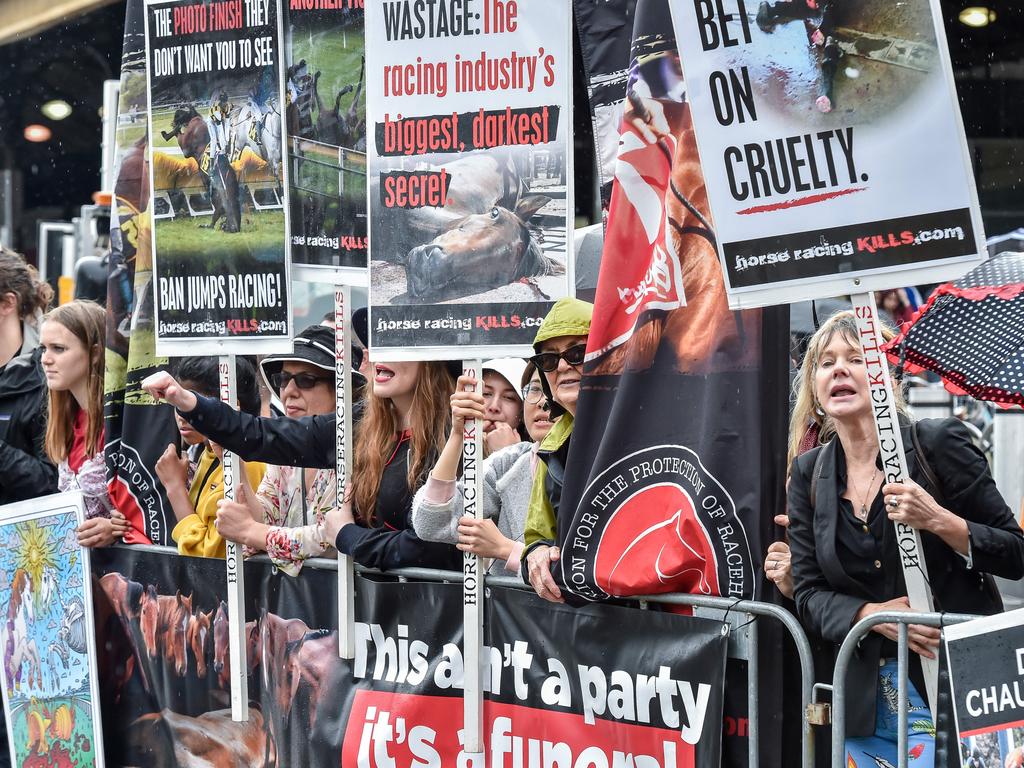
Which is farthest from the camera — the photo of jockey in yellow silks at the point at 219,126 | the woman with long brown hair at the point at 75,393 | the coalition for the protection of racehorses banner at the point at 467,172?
the woman with long brown hair at the point at 75,393

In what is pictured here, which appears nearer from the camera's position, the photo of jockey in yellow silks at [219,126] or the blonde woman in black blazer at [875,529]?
the blonde woman in black blazer at [875,529]

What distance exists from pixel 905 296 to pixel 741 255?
272 inches

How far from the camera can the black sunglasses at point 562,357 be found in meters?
4.81

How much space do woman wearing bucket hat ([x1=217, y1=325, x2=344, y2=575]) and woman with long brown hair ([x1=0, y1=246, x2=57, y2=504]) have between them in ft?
4.77

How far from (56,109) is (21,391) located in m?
16.5

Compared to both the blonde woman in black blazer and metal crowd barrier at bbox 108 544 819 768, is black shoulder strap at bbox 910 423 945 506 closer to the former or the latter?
the blonde woman in black blazer

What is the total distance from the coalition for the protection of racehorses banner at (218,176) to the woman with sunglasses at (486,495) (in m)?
1.00

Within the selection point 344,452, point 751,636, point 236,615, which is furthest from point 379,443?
point 751,636

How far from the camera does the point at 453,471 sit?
505cm

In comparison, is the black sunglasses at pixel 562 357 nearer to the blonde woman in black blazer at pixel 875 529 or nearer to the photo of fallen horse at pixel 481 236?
the photo of fallen horse at pixel 481 236

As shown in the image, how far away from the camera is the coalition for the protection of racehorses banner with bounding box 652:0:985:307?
378 centimetres

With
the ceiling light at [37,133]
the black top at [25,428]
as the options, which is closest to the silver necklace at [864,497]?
the black top at [25,428]

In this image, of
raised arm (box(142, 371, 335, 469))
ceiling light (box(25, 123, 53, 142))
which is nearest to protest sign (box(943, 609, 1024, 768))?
raised arm (box(142, 371, 335, 469))

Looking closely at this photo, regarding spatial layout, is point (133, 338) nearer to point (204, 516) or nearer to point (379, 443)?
point (204, 516)
